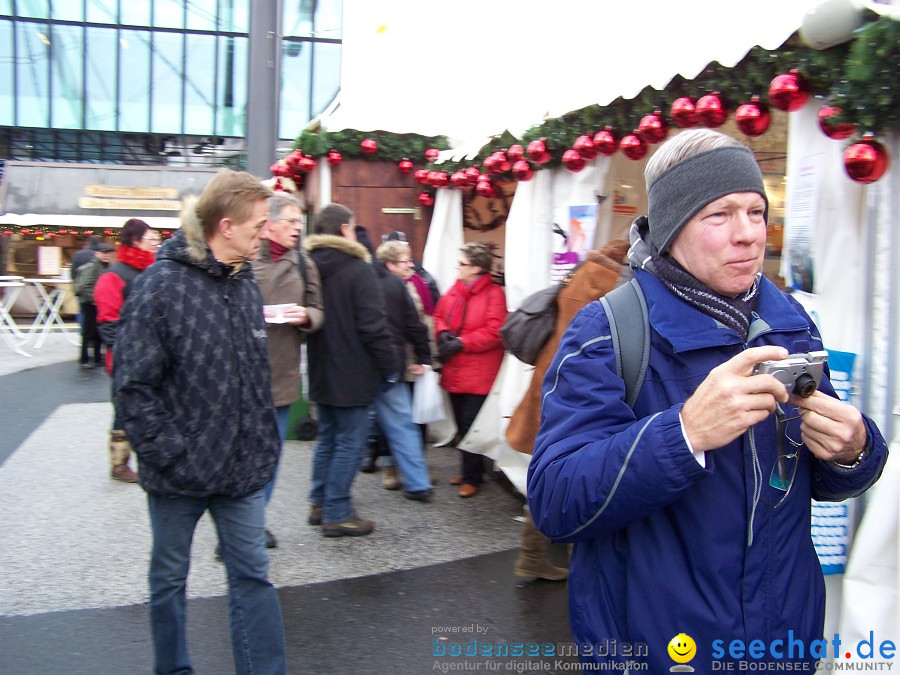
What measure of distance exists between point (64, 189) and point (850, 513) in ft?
83.3

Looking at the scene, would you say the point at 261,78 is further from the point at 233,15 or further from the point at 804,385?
the point at 233,15

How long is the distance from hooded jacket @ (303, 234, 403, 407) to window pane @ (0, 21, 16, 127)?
27.1 m

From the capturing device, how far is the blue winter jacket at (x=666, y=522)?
1635mm

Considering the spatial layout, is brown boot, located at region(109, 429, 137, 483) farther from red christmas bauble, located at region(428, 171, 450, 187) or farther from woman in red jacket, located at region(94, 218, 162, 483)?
red christmas bauble, located at region(428, 171, 450, 187)

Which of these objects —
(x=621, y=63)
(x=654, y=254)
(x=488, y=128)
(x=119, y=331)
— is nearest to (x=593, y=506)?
(x=654, y=254)

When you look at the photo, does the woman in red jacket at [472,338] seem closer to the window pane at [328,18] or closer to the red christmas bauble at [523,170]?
the red christmas bauble at [523,170]

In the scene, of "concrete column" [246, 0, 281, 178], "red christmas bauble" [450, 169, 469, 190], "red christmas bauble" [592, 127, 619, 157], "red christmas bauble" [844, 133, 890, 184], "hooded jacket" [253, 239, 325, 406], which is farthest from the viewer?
"concrete column" [246, 0, 281, 178]

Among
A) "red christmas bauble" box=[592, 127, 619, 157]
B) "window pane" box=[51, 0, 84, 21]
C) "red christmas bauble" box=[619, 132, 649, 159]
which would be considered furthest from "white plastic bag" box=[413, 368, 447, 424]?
"window pane" box=[51, 0, 84, 21]

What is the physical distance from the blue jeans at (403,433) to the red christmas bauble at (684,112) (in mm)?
2743

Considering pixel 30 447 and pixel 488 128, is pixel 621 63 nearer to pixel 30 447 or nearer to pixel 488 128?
pixel 488 128

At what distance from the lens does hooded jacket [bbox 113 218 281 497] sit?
9.15 feet

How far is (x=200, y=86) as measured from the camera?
92.7 ft

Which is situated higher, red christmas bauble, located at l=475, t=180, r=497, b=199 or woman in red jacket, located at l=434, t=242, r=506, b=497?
red christmas bauble, located at l=475, t=180, r=497, b=199

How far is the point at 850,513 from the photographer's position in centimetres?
330
